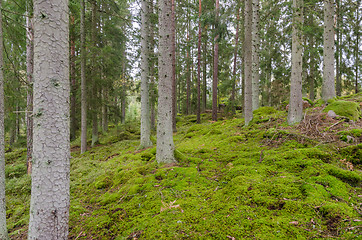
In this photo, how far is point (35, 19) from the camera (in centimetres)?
214

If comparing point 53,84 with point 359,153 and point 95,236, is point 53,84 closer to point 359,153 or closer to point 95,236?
point 95,236

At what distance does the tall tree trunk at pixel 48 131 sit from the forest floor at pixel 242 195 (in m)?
0.96

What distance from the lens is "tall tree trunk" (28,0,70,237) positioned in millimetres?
2123

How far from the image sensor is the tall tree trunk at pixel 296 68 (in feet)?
18.1

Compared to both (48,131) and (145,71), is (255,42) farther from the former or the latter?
(48,131)

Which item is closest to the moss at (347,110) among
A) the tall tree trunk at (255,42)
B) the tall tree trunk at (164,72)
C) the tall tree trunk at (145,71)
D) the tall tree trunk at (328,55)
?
the tall tree trunk at (328,55)

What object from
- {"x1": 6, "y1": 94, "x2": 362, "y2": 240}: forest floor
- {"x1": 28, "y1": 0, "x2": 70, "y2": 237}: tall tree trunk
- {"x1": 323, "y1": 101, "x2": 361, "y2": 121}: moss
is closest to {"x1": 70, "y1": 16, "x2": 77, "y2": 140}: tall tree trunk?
{"x1": 6, "y1": 94, "x2": 362, "y2": 240}: forest floor

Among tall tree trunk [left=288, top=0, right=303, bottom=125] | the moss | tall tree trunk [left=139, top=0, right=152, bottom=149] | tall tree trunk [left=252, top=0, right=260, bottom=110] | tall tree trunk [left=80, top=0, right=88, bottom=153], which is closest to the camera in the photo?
the moss

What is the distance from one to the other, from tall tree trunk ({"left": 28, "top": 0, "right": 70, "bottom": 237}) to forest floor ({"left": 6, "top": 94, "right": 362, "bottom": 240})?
96cm

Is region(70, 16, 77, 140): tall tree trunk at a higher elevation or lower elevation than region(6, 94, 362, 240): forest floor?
higher

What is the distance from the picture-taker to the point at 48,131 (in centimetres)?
215

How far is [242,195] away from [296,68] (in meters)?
4.83

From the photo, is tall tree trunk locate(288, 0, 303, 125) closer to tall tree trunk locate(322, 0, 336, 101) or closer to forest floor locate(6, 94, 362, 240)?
forest floor locate(6, 94, 362, 240)

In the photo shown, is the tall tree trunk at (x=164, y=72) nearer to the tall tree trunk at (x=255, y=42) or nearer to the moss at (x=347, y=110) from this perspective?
the tall tree trunk at (x=255, y=42)
